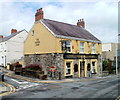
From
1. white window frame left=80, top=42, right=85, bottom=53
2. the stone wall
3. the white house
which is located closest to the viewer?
the stone wall

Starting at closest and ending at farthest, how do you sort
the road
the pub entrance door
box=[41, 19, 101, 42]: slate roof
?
the road, box=[41, 19, 101, 42]: slate roof, the pub entrance door

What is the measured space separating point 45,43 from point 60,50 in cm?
291

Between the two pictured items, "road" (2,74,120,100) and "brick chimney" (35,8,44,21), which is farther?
"brick chimney" (35,8,44,21)

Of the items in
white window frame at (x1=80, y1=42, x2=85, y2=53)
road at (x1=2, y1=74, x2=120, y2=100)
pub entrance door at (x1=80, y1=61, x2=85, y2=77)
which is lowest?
road at (x1=2, y1=74, x2=120, y2=100)

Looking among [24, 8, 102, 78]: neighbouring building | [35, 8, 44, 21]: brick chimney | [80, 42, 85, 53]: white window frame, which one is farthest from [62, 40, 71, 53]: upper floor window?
[35, 8, 44, 21]: brick chimney

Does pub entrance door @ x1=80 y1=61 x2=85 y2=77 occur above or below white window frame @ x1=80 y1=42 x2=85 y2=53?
below

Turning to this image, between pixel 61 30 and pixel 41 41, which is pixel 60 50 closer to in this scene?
pixel 41 41

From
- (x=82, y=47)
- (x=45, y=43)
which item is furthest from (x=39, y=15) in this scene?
(x=82, y=47)

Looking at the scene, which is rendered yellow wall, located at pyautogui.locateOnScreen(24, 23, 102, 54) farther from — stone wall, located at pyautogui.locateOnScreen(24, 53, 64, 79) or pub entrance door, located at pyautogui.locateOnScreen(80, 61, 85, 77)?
pub entrance door, located at pyautogui.locateOnScreen(80, 61, 85, 77)

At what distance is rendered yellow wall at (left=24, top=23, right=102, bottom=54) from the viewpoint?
21.2m

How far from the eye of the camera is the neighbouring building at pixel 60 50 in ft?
69.8

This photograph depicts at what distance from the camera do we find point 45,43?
22.7 m

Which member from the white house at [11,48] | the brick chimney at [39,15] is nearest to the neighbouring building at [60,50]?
the brick chimney at [39,15]

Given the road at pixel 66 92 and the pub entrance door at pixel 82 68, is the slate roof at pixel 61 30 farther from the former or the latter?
the road at pixel 66 92
